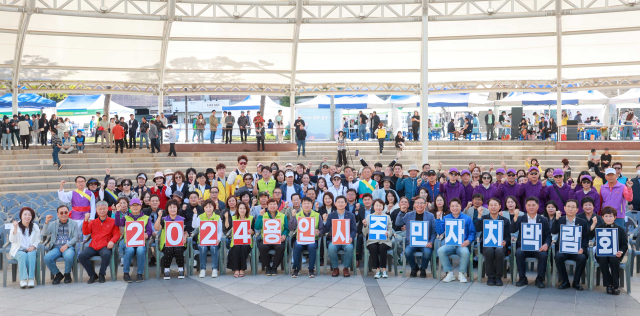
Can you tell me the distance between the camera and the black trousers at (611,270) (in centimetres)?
776

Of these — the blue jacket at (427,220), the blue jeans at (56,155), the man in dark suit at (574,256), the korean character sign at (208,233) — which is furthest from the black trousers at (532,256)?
the blue jeans at (56,155)

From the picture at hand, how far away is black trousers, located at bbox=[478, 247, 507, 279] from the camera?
8.35 m

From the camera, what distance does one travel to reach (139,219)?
8883 millimetres

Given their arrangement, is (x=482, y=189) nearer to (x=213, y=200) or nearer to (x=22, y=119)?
(x=213, y=200)

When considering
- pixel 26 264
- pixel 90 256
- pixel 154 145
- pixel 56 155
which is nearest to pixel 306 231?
pixel 90 256

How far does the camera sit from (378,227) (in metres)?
9.05

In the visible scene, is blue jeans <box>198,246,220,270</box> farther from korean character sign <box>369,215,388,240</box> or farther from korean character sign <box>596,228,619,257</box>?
korean character sign <box>596,228,619,257</box>

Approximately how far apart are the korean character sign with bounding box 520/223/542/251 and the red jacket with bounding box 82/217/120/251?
20.3 feet

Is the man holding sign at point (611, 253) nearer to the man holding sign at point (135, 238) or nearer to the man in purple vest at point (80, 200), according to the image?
the man holding sign at point (135, 238)

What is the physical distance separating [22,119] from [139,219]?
43.0 feet

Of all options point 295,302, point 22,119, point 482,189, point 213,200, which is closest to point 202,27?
point 22,119

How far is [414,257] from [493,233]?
1.30 metres

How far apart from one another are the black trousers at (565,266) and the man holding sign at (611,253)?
0.22 meters

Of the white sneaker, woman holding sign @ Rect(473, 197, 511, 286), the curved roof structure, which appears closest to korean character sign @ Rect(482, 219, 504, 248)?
woman holding sign @ Rect(473, 197, 511, 286)
